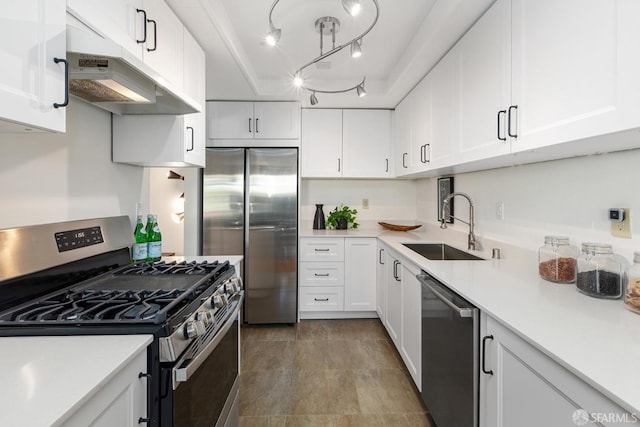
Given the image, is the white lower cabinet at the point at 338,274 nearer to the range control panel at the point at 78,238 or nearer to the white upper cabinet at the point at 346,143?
the white upper cabinet at the point at 346,143

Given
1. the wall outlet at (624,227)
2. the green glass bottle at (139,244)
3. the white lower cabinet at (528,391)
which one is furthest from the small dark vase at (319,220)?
the wall outlet at (624,227)

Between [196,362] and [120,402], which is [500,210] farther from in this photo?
[120,402]

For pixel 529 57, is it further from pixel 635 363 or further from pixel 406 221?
pixel 406 221

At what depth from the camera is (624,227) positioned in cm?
126

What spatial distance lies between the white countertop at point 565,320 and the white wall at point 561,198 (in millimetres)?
216

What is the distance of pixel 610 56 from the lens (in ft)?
3.08

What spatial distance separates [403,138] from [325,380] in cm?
223

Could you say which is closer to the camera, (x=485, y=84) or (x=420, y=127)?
(x=485, y=84)

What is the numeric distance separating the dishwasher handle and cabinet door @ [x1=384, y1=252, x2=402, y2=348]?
0.59 metres

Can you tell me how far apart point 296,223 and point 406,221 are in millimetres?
1410

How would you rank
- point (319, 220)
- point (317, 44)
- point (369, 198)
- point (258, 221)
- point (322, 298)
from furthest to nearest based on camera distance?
1. point (369, 198)
2. point (319, 220)
3. point (322, 298)
4. point (258, 221)
5. point (317, 44)

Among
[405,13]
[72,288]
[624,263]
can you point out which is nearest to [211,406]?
[72,288]

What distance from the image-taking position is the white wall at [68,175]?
116 cm

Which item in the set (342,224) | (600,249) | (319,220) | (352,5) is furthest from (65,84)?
(342,224)
